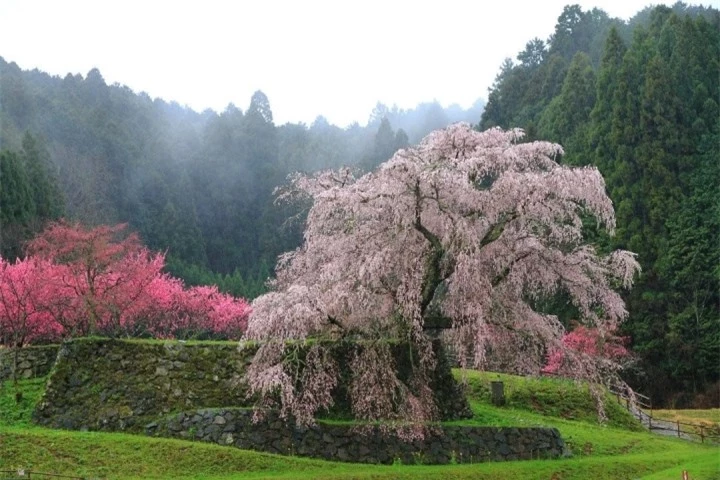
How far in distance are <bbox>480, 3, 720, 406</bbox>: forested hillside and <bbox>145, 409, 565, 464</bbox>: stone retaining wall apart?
67.6 feet

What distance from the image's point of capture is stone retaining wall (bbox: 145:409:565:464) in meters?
15.4

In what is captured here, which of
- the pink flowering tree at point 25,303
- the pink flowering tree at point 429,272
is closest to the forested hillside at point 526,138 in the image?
the pink flowering tree at point 429,272

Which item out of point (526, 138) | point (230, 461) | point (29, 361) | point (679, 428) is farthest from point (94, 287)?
point (526, 138)

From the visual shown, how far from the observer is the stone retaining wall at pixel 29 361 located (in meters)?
18.5

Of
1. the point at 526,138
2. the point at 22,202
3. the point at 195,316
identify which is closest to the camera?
the point at 195,316

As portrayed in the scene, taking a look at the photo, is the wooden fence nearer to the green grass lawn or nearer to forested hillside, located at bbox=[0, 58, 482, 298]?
the green grass lawn

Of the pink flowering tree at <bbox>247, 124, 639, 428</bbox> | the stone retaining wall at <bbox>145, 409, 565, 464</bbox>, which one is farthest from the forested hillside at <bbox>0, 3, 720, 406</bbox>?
the stone retaining wall at <bbox>145, 409, 565, 464</bbox>

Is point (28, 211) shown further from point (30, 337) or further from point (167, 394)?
point (167, 394)

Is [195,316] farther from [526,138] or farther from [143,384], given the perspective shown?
[526,138]

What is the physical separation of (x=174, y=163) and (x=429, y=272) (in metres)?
56.6

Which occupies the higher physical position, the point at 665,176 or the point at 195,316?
the point at 665,176

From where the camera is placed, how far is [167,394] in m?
16.5

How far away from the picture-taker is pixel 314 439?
15.6 m

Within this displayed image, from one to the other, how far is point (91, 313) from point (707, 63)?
35.1m
